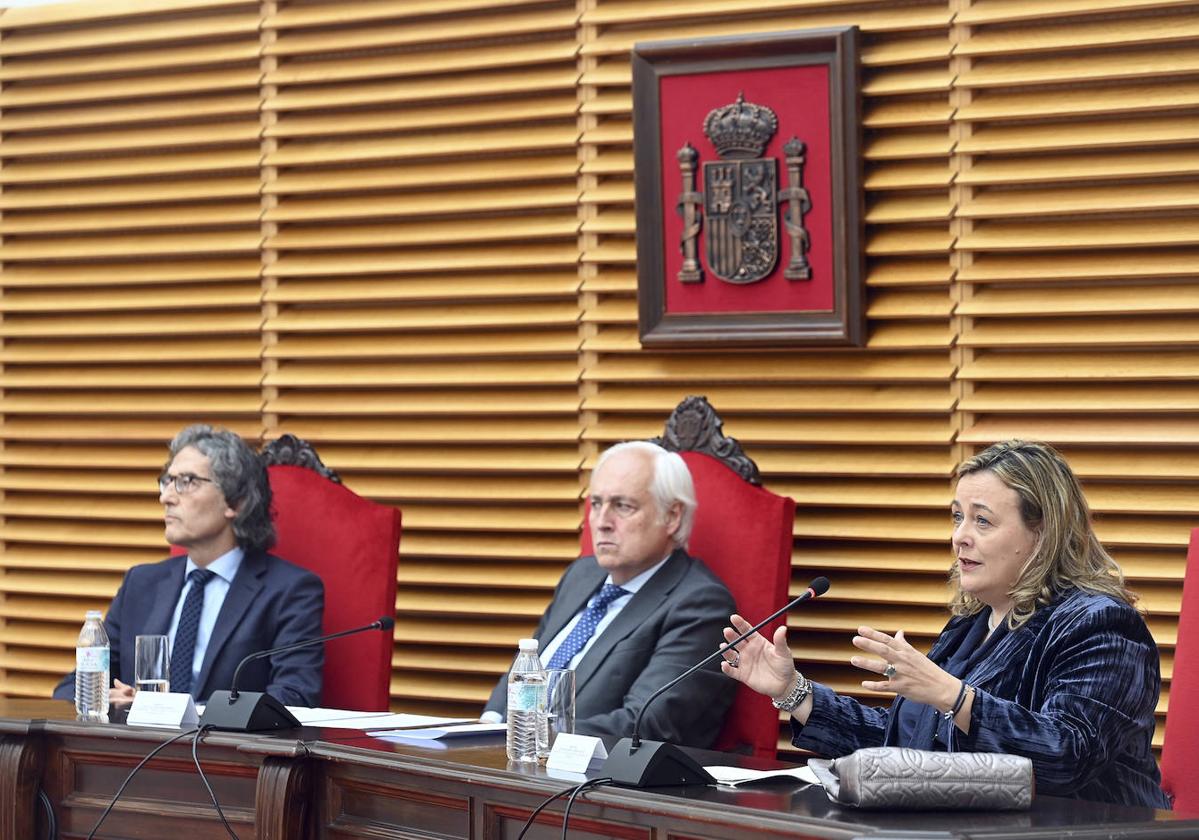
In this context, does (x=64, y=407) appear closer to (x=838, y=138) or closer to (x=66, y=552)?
(x=66, y=552)

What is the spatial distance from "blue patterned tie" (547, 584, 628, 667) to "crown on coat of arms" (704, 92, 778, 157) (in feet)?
4.43

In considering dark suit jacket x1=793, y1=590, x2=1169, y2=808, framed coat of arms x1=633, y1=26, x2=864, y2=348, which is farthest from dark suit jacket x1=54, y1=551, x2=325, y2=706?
dark suit jacket x1=793, y1=590, x2=1169, y2=808

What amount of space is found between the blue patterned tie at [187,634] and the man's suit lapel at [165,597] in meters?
0.04

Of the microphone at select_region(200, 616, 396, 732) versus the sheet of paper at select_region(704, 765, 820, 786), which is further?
the microphone at select_region(200, 616, 396, 732)

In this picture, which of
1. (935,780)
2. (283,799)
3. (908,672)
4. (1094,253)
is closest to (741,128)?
(1094,253)

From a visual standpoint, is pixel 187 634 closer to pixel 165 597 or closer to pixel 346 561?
pixel 165 597

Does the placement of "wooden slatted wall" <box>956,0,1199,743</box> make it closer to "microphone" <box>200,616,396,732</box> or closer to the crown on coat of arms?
the crown on coat of arms

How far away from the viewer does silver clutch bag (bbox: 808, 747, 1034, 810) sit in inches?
105

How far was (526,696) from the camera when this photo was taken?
333cm

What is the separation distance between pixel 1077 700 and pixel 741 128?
90.4 inches

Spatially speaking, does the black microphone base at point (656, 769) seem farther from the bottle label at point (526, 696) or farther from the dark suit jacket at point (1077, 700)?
the dark suit jacket at point (1077, 700)

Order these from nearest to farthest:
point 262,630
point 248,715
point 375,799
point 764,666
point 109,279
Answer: point 764,666 < point 375,799 < point 248,715 < point 262,630 < point 109,279

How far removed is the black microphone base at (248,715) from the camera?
3.69m

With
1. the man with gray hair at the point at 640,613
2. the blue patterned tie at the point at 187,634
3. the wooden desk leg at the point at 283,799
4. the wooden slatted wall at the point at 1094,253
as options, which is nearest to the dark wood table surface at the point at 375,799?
the wooden desk leg at the point at 283,799
